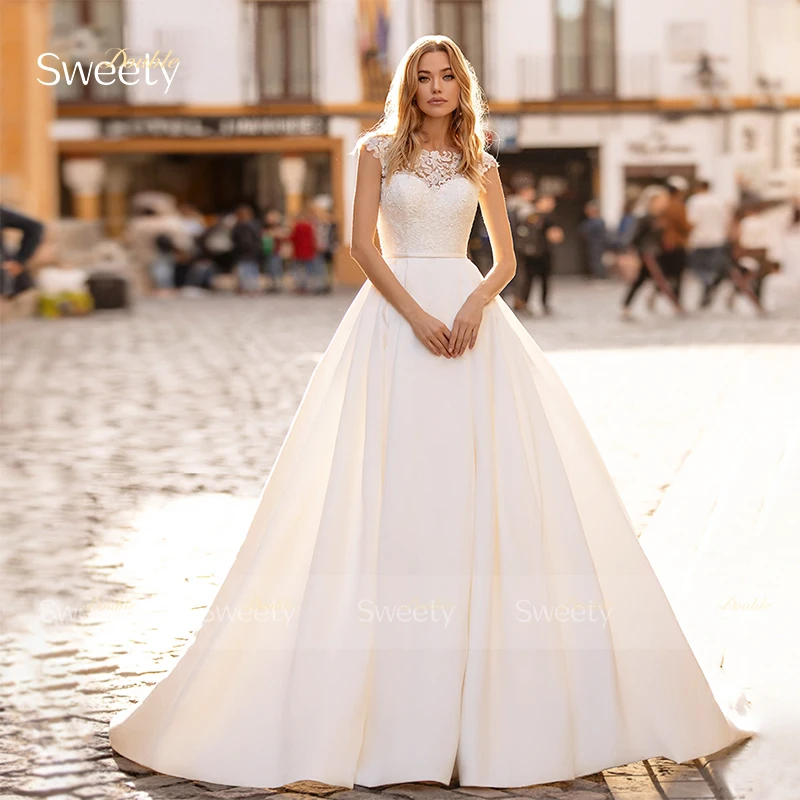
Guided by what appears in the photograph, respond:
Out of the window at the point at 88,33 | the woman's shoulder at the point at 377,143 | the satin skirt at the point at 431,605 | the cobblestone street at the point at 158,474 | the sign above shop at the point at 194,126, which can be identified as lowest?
the cobblestone street at the point at 158,474

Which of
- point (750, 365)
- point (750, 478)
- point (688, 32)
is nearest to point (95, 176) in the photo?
point (688, 32)

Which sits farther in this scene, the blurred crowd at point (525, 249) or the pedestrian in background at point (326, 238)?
the pedestrian in background at point (326, 238)

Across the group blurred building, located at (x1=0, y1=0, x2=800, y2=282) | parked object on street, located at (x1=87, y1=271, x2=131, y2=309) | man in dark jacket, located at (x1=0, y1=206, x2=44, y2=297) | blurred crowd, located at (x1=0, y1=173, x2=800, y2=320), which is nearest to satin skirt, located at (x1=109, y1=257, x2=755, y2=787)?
blurred crowd, located at (x1=0, y1=173, x2=800, y2=320)

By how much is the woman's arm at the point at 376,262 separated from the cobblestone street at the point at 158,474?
3.22 feet

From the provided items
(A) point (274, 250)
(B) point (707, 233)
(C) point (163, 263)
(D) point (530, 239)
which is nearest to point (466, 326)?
(D) point (530, 239)

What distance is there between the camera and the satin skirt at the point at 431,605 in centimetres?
316

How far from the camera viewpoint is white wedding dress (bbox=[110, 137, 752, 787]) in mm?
3160

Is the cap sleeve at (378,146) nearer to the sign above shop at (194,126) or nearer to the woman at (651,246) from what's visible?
the woman at (651,246)

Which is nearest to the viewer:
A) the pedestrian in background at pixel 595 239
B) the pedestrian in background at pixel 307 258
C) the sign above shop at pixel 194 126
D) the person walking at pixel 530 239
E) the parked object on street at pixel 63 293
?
the person walking at pixel 530 239

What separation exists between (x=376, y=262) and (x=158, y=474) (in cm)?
440

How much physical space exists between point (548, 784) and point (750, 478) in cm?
392

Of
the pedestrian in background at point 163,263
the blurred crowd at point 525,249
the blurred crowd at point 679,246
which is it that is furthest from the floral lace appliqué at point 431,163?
the pedestrian in background at point 163,263

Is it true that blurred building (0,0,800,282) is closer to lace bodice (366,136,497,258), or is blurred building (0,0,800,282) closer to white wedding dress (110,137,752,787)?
lace bodice (366,136,497,258)

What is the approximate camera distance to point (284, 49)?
3303 cm
